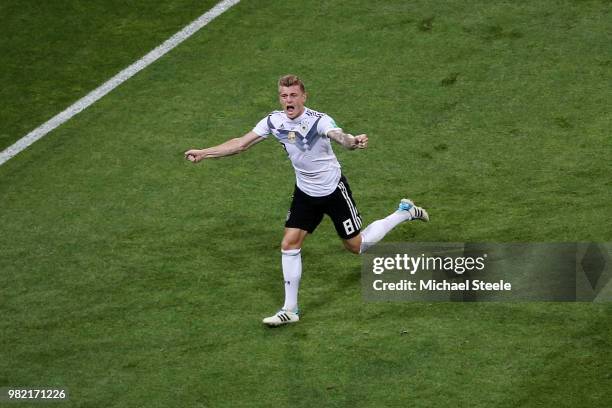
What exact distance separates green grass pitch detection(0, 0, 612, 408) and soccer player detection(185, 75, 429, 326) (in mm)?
594

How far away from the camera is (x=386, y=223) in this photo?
500 inches

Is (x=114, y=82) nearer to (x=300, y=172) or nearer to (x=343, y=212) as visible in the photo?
(x=300, y=172)

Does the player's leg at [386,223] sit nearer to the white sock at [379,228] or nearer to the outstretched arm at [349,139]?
the white sock at [379,228]

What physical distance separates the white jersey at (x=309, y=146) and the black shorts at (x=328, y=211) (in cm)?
7

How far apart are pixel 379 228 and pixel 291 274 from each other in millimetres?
1311

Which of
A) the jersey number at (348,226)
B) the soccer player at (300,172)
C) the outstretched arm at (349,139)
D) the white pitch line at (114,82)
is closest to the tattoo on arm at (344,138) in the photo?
the outstretched arm at (349,139)

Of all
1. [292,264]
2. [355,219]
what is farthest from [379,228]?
[292,264]

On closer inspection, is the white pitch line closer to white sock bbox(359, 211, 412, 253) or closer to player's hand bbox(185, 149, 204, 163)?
player's hand bbox(185, 149, 204, 163)

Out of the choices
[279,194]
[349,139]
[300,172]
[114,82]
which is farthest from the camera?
[114,82]

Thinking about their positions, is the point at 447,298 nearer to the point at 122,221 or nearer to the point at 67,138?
the point at 122,221

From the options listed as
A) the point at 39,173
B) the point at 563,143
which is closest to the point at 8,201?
the point at 39,173

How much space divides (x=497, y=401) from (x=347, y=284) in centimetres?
251

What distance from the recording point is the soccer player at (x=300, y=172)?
11602mm

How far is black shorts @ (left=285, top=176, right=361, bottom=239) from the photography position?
11875 millimetres
